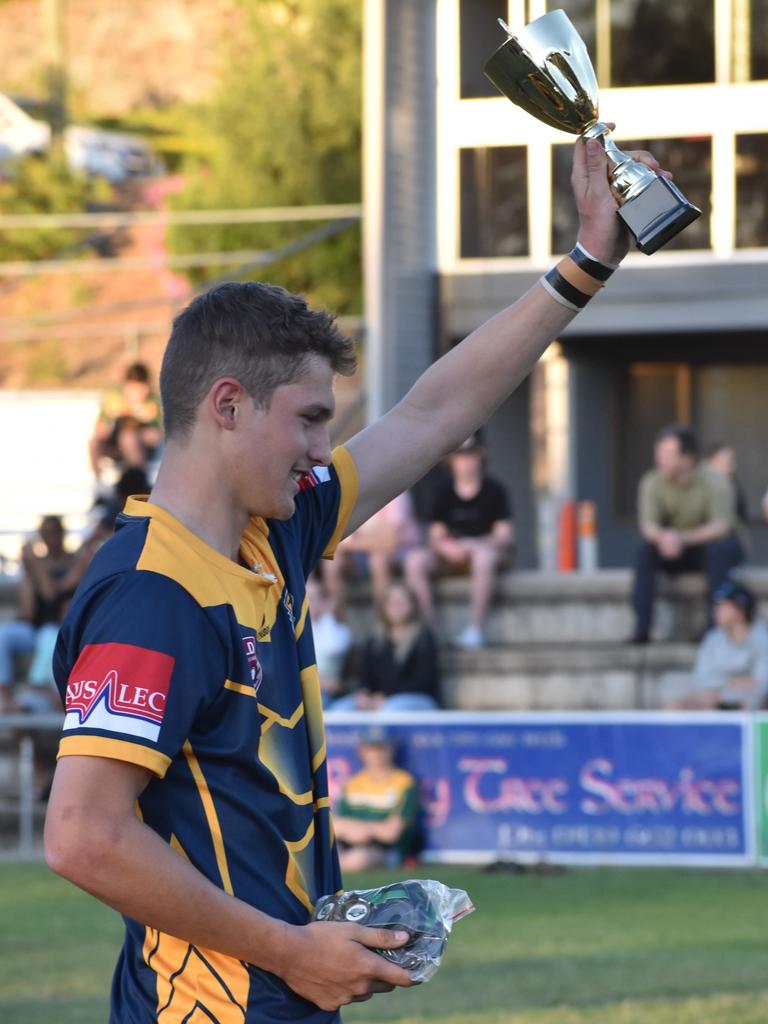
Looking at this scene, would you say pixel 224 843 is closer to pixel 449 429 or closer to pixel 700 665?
pixel 449 429

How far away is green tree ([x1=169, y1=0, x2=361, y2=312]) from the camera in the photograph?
92.6 ft

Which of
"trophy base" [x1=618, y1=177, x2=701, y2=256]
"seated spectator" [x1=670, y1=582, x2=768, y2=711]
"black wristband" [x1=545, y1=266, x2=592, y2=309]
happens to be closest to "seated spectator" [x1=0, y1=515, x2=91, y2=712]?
"seated spectator" [x1=670, y1=582, x2=768, y2=711]

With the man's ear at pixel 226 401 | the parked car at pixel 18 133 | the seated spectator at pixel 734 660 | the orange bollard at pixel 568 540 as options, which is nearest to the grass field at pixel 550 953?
the seated spectator at pixel 734 660

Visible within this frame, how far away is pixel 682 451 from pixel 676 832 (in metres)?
3.07

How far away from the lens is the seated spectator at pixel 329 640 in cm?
1277


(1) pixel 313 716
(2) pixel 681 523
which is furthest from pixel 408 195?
(1) pixel 313 716

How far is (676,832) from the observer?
1105 cm

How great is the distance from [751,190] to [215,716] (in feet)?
55.9

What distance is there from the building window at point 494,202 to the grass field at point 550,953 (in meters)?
9.59

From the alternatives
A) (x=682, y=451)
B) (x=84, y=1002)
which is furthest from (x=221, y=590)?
(x=682, y=451)

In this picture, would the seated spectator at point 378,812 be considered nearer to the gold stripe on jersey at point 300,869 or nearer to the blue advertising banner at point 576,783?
the blue advertising banner at point 576,783

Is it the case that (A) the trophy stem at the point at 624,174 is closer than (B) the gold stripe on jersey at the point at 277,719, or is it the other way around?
(B) the gold stripe on jersey at the point at 277,719

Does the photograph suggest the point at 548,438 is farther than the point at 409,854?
Yes

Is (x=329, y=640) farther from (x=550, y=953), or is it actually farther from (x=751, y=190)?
(x=751, y=190)
